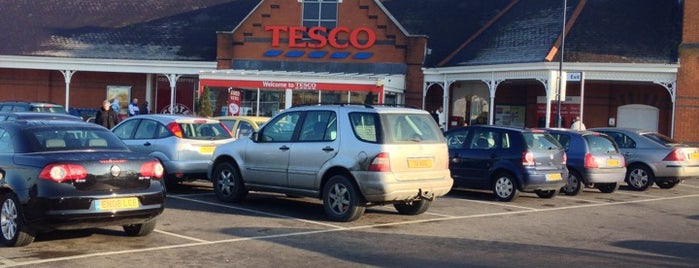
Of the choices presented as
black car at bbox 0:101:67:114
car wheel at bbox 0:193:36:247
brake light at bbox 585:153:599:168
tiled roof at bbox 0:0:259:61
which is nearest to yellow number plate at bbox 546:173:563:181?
brake light at bbox 585:153:599:168

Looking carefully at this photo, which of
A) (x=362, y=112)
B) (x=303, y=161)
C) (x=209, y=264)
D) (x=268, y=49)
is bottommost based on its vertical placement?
(x=209, y=264)

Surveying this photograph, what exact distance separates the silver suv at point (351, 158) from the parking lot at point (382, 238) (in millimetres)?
387

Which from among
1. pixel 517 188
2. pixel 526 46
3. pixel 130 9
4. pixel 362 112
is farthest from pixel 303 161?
pixel 130 9

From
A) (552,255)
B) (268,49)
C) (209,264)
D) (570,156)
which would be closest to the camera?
(209,264)

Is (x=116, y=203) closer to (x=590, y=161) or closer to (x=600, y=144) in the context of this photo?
(x=590, y=161)

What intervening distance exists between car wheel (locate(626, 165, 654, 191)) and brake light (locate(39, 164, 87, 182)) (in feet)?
43.6

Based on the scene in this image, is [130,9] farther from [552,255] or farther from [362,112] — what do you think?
[552,255]

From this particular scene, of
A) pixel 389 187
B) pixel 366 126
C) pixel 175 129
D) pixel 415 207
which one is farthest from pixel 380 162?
pixel 175 129

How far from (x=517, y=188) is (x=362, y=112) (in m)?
4.55

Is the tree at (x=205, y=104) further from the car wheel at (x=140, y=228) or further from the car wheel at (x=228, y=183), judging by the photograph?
the car wheel at (x=140, y=228)

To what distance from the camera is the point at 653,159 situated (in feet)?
58.6

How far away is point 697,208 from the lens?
14.9 m

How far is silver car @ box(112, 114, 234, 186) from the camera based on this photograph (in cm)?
1399

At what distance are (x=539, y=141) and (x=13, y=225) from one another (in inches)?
373
